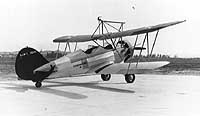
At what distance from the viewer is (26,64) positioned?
1098 centimetres

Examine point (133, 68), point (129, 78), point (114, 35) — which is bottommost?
point (129, 78)

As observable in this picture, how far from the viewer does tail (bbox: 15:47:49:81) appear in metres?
10.9

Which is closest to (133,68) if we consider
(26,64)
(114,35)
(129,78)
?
(114,35)

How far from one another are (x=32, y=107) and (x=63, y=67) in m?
3.99

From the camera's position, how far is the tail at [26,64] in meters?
10.9

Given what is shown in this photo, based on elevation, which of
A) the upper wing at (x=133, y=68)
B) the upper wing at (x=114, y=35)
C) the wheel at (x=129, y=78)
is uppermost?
the upper wing at (x=114, y=35)

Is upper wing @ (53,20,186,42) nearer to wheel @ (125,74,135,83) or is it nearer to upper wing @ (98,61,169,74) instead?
upper wing @ (98,61,169,74)

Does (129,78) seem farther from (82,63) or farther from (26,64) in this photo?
(26,64)

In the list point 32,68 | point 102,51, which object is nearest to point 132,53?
point 102,51

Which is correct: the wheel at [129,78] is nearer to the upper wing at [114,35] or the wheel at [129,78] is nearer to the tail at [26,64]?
the upper wing at [114,35]

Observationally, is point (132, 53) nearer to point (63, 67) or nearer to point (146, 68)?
point (146, 68)

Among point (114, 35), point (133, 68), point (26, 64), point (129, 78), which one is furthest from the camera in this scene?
point (129, 78)

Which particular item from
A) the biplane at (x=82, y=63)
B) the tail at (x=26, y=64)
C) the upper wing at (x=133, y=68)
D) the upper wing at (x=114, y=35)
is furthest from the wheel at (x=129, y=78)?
the tail at (x=26, y=64)

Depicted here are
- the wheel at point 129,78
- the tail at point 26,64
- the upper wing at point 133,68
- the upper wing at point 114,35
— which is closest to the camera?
the upper wing at point 114,35
